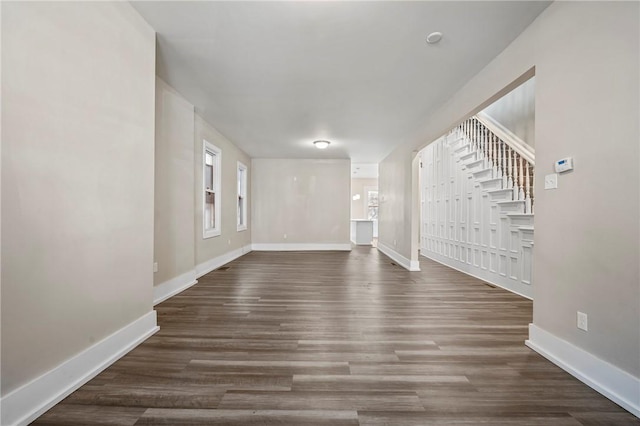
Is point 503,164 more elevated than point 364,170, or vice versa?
point 364,170

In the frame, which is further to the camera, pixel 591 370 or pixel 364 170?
pixel 364 170

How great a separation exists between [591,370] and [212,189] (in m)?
5.50

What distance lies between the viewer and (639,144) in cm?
147

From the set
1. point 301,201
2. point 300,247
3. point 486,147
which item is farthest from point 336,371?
point 301,201

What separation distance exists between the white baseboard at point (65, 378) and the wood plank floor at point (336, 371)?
61 mm

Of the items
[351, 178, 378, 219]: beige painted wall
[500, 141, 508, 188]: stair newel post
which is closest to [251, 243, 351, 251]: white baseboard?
[500, 141, 508, 188]: stair newel post

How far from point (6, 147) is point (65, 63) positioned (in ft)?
2.12

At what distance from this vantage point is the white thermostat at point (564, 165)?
73.7 inches

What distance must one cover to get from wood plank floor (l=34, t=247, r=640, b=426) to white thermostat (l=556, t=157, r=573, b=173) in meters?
1.38

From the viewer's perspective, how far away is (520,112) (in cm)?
443

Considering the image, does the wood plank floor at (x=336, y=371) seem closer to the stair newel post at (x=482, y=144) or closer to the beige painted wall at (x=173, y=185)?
the beige painted wall at (x=173, y=185)

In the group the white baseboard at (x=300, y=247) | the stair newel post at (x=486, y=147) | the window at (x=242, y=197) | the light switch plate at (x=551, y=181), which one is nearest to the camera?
the light switch plate at (x=551, y=181)

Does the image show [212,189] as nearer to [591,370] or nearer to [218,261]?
[218,261]

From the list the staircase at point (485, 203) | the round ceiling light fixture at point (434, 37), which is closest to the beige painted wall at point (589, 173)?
the round ceiling light fixture at point (434, 37)
